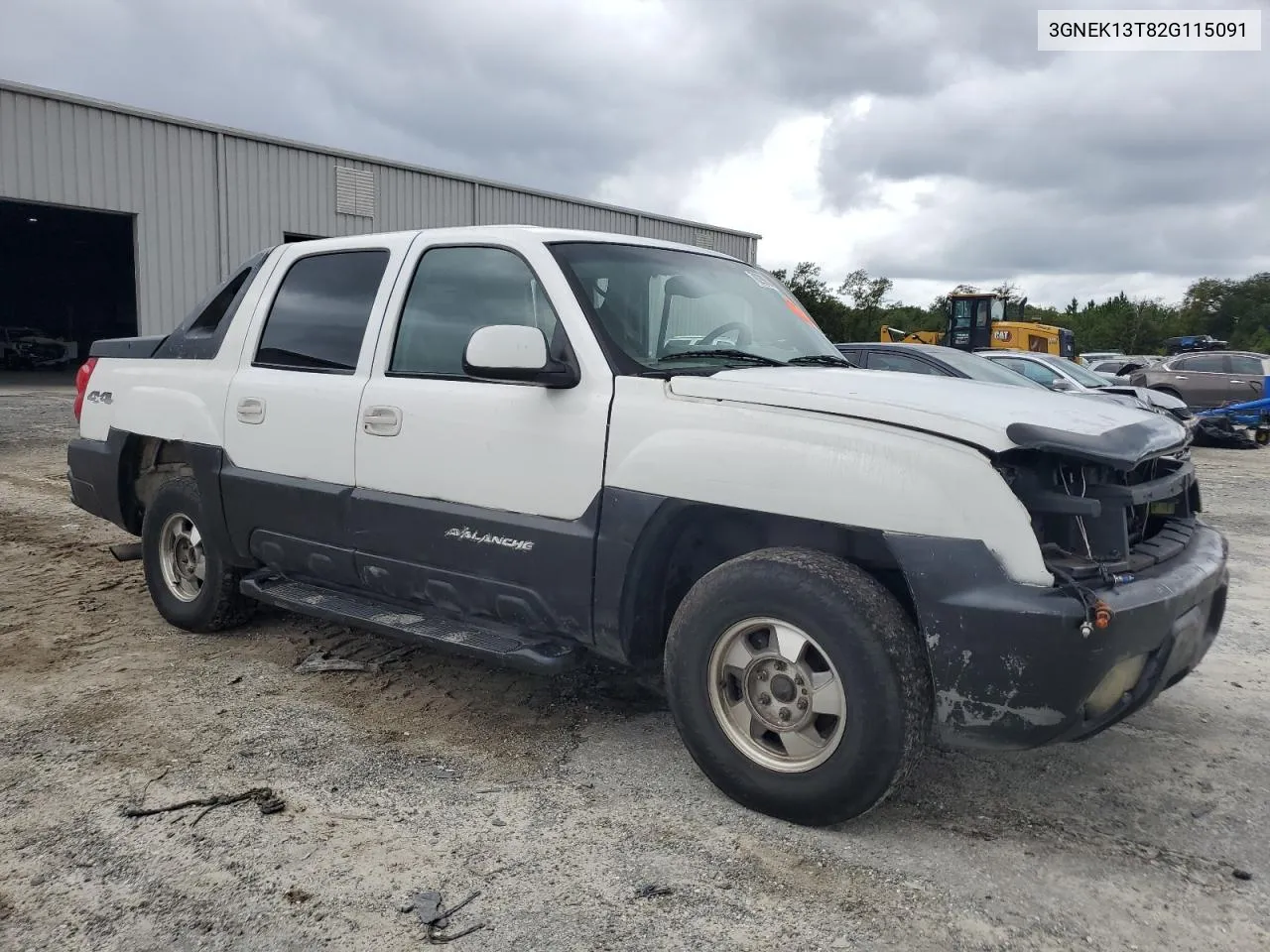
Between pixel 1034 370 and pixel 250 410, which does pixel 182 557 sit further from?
pixel 1034 370

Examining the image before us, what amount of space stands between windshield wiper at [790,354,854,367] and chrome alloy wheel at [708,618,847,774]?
120 cm

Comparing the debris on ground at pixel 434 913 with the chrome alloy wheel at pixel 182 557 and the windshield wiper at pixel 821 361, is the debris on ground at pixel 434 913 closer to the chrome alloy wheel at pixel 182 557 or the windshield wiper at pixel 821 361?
the windshield wiper at pixel 821 361

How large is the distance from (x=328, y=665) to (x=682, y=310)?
2.22 m

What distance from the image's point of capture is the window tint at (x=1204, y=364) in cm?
1816

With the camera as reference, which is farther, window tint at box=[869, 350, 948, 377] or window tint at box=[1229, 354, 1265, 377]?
window tint at box=[1229, 354, 1265, 377]

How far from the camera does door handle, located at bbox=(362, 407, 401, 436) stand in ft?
12.3

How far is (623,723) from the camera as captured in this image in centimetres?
375

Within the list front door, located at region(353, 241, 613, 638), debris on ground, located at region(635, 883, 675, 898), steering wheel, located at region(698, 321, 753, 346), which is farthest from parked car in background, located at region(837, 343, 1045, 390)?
debris on ground, located at region(635, 883, 675, 898)

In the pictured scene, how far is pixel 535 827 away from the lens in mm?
2920

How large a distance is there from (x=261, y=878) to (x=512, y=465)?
148cm

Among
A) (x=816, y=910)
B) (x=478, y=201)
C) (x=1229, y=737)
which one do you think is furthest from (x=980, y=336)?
(x=816, y=910)

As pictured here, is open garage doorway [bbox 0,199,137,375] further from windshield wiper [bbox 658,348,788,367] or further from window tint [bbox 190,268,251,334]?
windshield wiper [bbox 658,348,788,367]

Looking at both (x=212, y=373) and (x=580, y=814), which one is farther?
(x=212, y=373)

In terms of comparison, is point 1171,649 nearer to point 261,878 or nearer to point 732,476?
point 732,476
